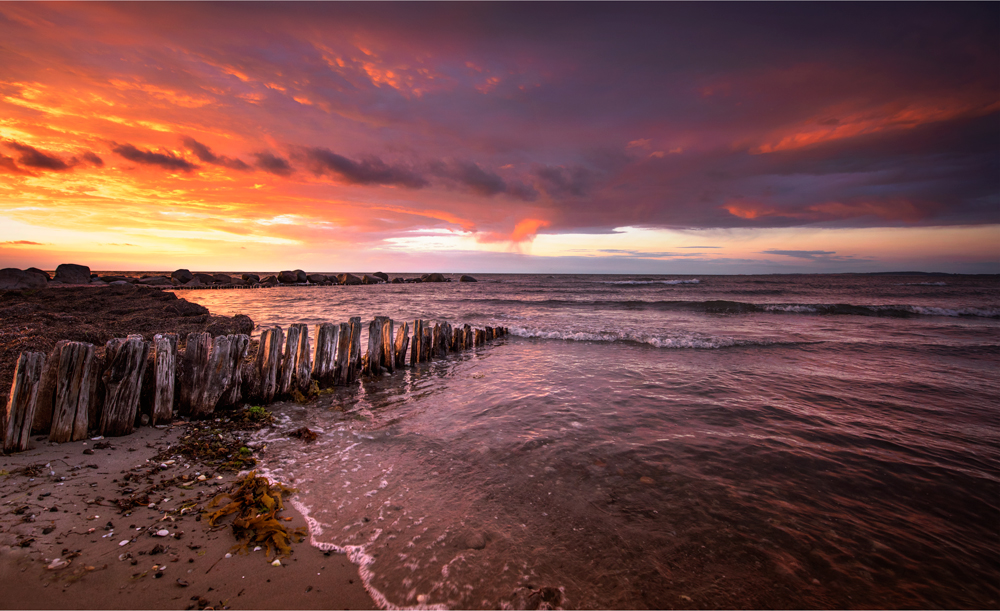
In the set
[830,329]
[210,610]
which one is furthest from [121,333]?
[830,329]

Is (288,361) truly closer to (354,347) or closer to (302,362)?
(302,362)

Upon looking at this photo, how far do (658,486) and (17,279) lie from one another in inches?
1536

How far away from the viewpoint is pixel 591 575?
299cm

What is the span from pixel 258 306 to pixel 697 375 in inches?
954

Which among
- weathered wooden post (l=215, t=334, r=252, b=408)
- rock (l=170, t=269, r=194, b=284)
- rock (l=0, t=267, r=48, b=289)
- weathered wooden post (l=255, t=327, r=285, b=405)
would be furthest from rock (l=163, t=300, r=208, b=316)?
rock (l=170, t=269, r=194, b=284)

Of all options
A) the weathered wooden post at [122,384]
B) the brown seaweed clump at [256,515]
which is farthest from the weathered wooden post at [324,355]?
the brown seaweed clump at [256,515]

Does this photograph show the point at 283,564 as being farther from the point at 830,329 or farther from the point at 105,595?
the point at 830,329

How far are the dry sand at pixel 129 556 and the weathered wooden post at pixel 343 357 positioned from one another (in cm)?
399

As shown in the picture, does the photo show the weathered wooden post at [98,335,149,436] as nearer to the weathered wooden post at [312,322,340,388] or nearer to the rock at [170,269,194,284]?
the weathered wooden post at [312,322,340,388]

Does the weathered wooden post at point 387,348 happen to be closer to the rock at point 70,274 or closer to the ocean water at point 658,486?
the ocean water at point 658,486

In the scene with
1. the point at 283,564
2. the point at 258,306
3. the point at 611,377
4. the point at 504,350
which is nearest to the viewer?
the point at 283,564

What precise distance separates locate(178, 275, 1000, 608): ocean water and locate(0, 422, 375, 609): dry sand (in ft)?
1.28

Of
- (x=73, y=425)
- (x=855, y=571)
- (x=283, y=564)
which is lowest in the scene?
(x=855, y=571)

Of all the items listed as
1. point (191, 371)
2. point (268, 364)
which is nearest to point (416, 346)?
point (268, 364)
